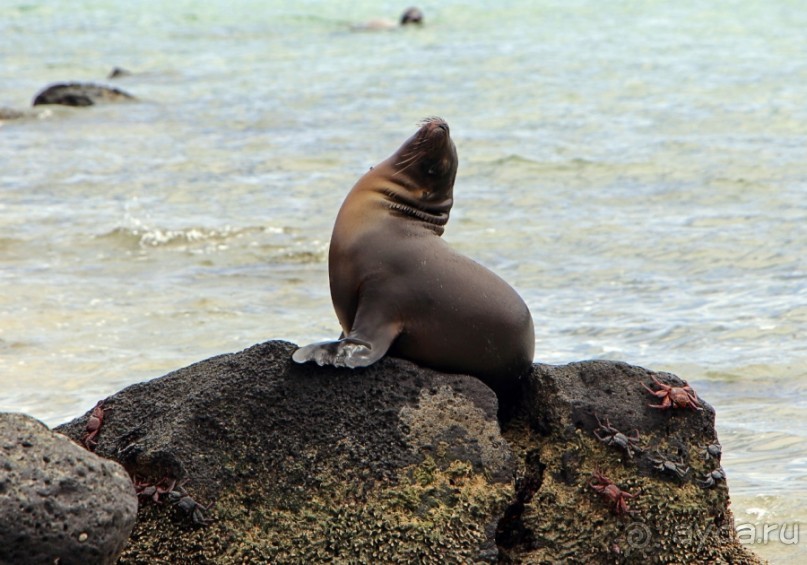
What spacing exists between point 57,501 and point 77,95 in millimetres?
16917

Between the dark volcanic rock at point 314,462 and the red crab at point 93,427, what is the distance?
23mm

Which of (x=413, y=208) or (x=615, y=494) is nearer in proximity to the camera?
(x=615, y=494)

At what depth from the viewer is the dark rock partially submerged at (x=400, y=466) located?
398cm

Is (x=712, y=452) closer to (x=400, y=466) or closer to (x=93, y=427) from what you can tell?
(x=400, y=466)

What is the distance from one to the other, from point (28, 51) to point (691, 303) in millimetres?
22026

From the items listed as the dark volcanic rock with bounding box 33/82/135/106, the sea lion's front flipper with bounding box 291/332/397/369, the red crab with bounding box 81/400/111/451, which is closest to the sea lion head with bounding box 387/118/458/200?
the sea lion's front flipper with bounding box 291/332/397/369

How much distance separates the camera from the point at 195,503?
3.98 m

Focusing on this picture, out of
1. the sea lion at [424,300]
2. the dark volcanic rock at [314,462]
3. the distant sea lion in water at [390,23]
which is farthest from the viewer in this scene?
the distant sea lion in water at [390,23]

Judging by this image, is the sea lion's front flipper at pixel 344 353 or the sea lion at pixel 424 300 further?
the sea lion at pixel 424 300

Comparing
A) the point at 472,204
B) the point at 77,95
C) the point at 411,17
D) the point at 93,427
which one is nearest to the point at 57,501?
the point at 93,427

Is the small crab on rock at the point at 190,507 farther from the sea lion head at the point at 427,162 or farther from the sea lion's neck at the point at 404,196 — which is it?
the sea lion head at the point at 427,162

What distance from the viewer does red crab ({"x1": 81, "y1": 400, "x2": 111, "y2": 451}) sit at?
4203mm

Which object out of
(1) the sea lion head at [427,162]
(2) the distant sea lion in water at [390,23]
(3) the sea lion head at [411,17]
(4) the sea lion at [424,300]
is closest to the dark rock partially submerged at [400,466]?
(4) the sea lion at [424,300]

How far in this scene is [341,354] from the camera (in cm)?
426
